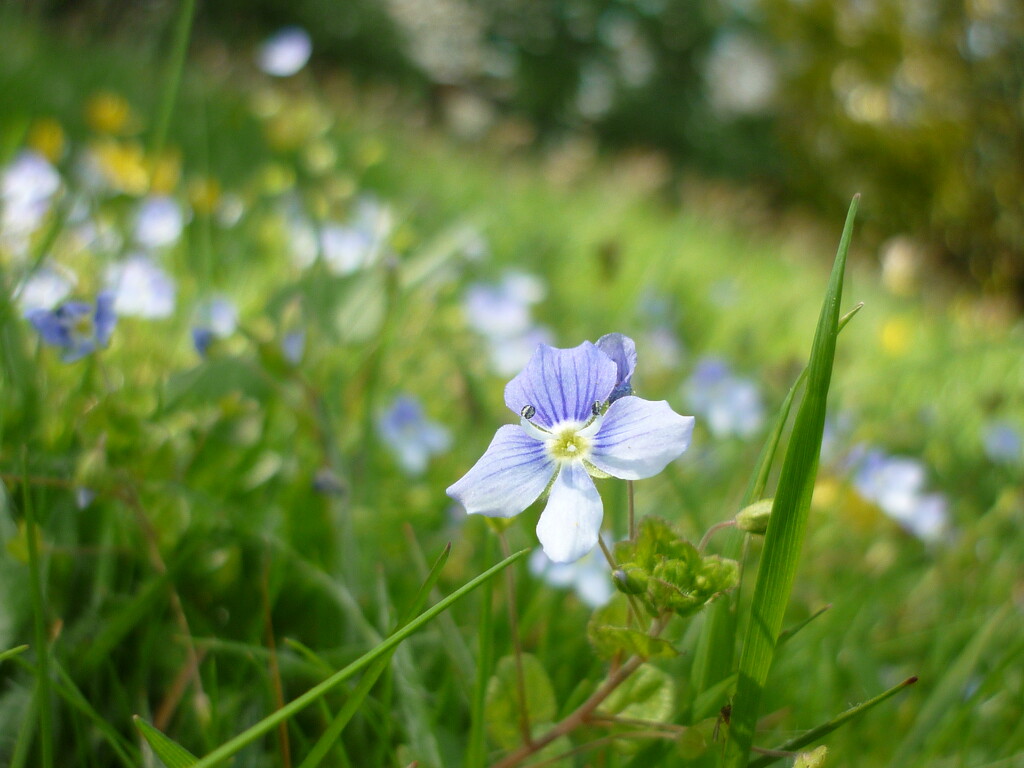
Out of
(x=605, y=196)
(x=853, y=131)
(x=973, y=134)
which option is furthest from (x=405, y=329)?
(x=853, y=131)

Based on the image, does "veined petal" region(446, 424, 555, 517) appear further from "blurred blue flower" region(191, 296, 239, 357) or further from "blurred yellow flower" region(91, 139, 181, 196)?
"blurred yellow flower" region(91, 139, 181, 196)

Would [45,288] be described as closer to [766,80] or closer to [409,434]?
[409,434]

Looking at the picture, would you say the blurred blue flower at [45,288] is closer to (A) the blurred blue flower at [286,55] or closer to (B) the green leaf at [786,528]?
(A) the blurred blue flower at [286,55]

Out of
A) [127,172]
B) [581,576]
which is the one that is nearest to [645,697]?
[581,576]

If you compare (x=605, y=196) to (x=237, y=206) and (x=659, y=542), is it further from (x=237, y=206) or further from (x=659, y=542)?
(x=659, y=542)

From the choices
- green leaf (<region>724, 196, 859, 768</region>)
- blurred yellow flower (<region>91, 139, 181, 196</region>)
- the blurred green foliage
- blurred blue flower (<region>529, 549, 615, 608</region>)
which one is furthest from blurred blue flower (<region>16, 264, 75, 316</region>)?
the blurred green foliage
